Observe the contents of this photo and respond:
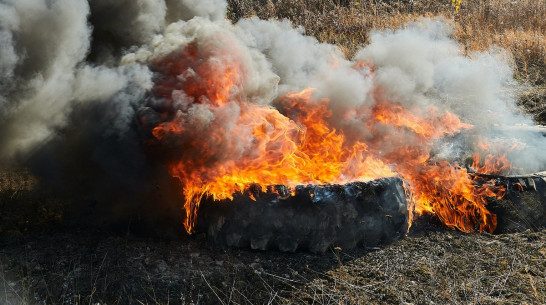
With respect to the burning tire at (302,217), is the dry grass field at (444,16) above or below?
above

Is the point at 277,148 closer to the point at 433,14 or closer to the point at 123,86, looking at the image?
the point at 123,86

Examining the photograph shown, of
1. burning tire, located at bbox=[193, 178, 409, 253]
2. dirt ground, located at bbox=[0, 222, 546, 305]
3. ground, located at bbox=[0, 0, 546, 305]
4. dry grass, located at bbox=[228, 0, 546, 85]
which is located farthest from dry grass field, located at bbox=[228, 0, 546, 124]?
dirt ground, located at bbox=[0, 222, 546, 305]

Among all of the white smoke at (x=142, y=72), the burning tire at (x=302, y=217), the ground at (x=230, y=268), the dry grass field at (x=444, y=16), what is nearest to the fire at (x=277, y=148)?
the white smoke at (x=142, y=72)

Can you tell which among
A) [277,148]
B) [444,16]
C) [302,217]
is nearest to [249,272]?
[302,217]

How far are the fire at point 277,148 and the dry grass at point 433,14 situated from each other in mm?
4662

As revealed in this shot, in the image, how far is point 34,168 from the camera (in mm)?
5293

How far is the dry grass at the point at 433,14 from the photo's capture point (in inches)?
472

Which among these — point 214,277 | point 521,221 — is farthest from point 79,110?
point 521,221

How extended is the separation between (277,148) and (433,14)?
34.9 ft

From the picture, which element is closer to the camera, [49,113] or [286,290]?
[286,290]

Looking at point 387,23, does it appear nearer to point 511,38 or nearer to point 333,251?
point 511,38

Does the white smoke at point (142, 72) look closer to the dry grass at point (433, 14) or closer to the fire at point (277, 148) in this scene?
the fire at point (277, 148)

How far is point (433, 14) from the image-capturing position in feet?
45.9

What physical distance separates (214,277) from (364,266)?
5.45ft
